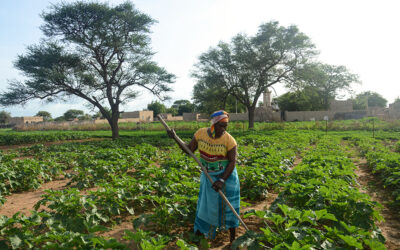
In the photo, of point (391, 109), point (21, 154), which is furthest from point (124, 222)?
point (391, 109)

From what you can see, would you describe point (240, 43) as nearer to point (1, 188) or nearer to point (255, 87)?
point (255, 87)

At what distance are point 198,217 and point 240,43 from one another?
23.5m

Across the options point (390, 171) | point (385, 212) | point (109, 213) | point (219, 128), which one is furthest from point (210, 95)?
point (219, 128)

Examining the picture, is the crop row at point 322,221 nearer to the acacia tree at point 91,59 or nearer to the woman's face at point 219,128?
the woman's face at point 219,128

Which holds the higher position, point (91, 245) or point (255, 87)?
point (255, 87)

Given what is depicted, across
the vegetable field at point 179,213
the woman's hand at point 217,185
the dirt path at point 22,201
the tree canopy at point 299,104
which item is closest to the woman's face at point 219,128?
the woman's hand at point 217,185

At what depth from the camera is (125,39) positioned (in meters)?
19.6

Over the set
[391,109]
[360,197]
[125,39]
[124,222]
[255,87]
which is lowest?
[124,222]

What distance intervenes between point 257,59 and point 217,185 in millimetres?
22814

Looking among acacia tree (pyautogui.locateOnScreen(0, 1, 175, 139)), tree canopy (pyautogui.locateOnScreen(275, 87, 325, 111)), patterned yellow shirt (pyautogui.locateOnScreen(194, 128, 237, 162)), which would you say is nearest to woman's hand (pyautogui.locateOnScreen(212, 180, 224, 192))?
patterned yellow shirt (pyautogui.locateOnScreen(194, 128, 237, 162))

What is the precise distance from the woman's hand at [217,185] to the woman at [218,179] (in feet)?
0.43

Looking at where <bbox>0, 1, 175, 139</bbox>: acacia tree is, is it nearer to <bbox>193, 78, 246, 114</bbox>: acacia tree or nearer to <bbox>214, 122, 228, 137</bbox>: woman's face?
<bbox>193, 78, 246, 114</bbox>: acacia tree

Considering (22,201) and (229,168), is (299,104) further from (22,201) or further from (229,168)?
(229,168)

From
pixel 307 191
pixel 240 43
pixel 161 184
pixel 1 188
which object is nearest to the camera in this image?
pixel 307 191
